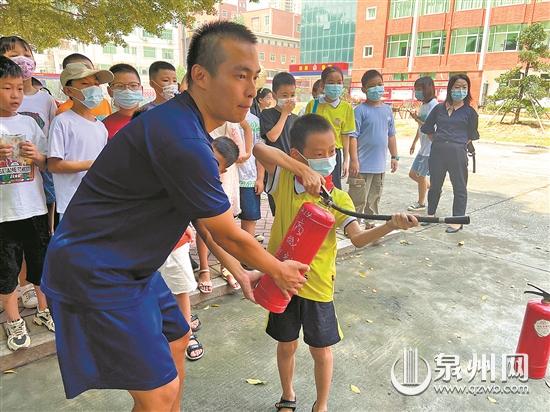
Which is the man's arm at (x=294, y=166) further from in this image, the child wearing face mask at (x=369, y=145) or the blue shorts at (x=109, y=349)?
the child wearing face mask at (x=369, y=145)

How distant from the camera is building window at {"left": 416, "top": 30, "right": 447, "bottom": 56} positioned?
34438mm

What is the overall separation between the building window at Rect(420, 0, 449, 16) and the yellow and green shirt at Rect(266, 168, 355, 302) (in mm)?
37491

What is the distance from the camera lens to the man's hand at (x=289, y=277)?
159 cm

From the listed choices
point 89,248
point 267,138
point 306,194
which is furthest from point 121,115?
point 89,248

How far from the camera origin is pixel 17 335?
2.76 metres

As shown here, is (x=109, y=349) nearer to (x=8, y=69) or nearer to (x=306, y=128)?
(x=306, y=128)

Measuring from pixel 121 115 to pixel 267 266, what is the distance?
101 inches

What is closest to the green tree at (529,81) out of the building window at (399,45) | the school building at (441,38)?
the school building at (441,38)

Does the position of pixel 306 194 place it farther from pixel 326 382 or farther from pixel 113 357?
pixel 113 357

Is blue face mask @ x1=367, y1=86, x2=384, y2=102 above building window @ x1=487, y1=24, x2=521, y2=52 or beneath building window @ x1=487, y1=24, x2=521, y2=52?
beneath

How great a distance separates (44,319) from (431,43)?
38.0 metres

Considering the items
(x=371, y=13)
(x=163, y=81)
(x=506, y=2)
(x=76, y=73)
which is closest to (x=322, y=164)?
(x=76, y=73)

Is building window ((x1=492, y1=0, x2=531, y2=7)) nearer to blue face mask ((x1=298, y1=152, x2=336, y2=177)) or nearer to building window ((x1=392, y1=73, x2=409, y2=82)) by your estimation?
building window ((x1=392, y1=73, x2=409, y2=82))

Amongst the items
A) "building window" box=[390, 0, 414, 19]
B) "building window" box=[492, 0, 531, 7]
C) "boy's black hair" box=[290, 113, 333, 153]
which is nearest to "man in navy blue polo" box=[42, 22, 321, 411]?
"boy's black hair" box=[290, 113, 333, 153]
